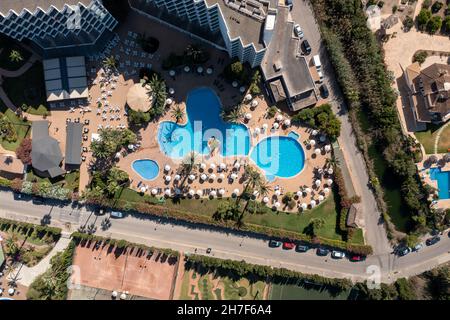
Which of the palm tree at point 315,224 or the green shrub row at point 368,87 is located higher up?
the green shrub row at point 368,87

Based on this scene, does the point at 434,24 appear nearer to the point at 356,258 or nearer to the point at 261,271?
the point at 356,258

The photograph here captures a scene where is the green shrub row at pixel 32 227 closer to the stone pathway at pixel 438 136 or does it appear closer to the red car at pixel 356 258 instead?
the red car at pixel 356 258

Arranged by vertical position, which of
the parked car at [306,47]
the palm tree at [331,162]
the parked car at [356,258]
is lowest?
the parked car at [356,258]

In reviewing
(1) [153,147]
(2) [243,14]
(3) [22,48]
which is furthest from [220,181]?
Answer: (3) [22,48]

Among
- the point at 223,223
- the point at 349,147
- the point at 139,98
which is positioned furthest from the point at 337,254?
the point at 139,98

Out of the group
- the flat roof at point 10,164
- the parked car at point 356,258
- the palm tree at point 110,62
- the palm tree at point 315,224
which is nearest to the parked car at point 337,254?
the parked car at point 356,258

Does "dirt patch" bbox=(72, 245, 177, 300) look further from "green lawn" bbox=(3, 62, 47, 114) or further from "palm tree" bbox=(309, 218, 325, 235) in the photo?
"green lawn" bbox=(3, 62, 47, 114)

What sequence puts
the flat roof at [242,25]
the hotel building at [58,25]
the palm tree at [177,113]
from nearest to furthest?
the hotel building at [58,25]
the flat roof at [242,25]
the palm tree at [177,113]
